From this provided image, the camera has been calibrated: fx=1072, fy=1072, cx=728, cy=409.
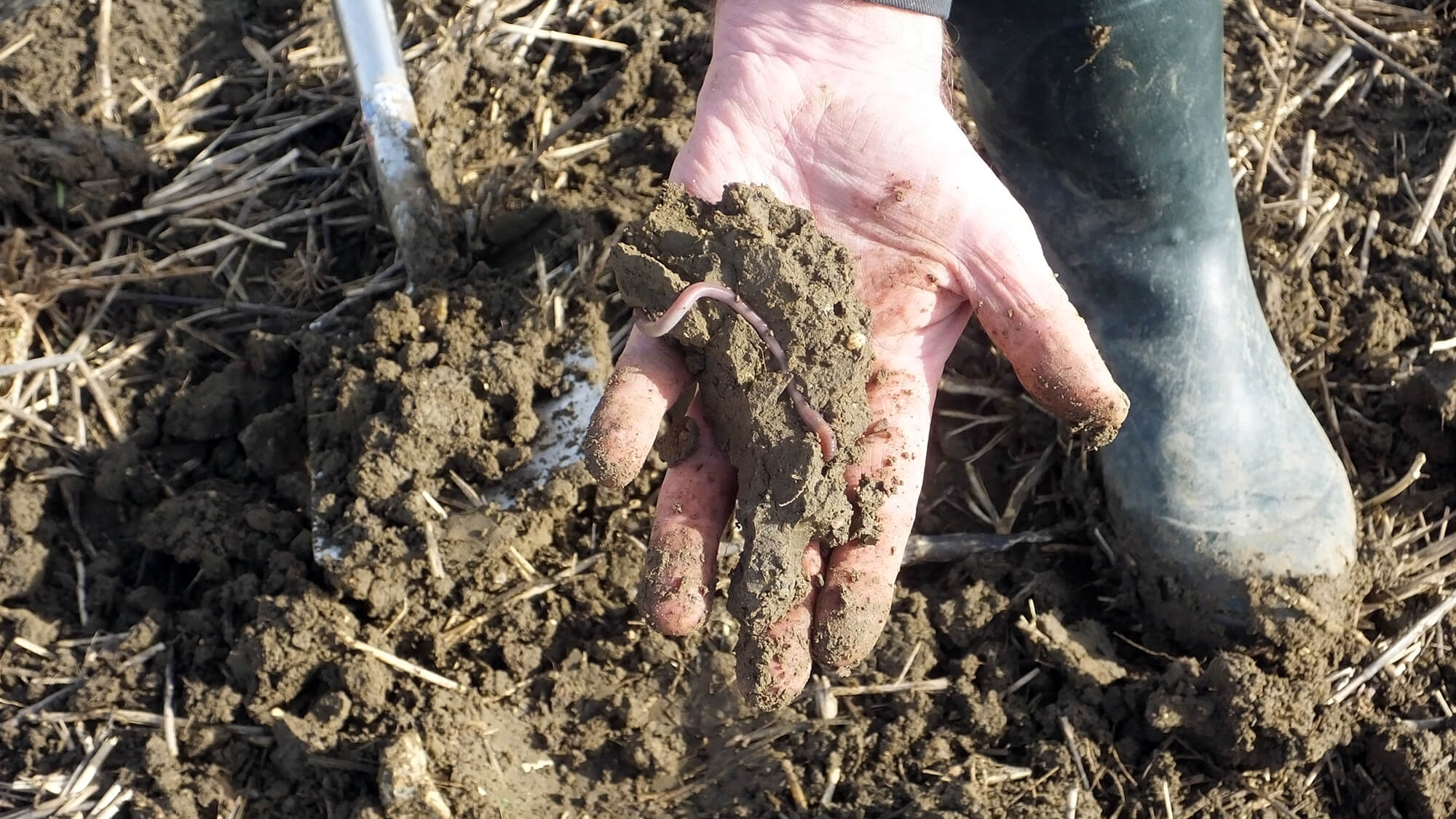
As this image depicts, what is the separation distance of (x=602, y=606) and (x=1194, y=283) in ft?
5.95

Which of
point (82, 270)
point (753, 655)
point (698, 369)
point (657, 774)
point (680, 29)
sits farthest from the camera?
point (680, 29)

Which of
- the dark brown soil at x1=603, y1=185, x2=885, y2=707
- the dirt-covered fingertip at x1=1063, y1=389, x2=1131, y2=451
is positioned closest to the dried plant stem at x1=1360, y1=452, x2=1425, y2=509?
the dirt-covered fingertip at x1=1063, y1=389, x2=1131, y2=451

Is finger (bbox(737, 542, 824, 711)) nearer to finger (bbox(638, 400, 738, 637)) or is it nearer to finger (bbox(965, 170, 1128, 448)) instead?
finger (bbox(638, 400, 738, 637))

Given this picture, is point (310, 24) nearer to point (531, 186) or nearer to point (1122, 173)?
point (531, 186)

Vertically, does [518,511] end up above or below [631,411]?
below

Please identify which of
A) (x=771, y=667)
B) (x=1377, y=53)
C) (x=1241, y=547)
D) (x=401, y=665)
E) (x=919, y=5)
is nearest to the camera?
(x=771, y=667)

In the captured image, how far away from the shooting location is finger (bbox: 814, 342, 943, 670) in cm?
225

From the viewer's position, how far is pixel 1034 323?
2303 mm

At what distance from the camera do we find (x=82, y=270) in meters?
3.58

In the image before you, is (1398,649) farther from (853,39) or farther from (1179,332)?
(853,39)

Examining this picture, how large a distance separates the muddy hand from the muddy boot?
43 cm

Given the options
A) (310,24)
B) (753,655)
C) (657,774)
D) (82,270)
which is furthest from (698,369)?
(310,24)

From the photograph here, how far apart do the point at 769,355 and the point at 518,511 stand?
100 centimetres

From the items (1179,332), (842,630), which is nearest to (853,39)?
(1179,332)
